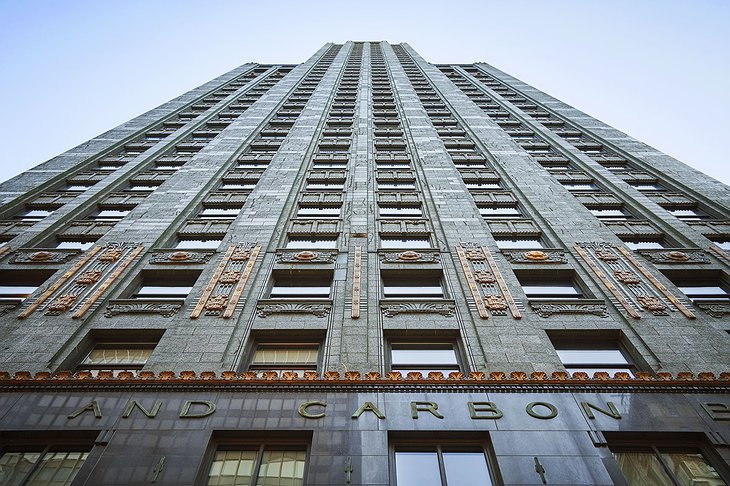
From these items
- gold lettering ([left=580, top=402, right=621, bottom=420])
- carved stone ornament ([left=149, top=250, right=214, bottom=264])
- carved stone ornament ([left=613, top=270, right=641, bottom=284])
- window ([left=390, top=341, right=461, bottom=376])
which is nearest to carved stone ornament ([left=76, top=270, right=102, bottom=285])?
carved stone ornament ([left=149, top=250, right=214, bottom=264])

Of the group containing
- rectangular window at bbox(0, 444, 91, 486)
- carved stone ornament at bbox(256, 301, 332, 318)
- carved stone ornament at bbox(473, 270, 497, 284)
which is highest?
carved stone ornament at bbox(473, 270, 497, 284)

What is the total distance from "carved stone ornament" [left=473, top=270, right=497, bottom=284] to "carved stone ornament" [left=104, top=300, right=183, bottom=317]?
978 centimetres

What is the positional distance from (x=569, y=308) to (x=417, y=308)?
481 centimetres

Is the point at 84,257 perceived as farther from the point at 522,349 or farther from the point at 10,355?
the point at 522,349

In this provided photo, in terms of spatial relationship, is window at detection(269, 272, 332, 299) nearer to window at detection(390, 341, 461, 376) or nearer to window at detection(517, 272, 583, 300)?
window at detection(390, 341, 461, 376)

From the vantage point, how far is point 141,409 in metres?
10.4

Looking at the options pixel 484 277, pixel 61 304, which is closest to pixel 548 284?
pixel 484 277

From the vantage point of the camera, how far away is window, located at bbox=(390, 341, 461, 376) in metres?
13.3

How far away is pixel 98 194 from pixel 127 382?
52.1 feet

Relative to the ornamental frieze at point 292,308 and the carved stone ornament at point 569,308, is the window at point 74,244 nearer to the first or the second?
the ornamental frieze at point 292,308

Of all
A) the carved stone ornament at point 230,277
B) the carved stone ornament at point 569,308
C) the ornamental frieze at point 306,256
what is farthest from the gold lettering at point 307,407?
the carved stone ornament at point 569,308

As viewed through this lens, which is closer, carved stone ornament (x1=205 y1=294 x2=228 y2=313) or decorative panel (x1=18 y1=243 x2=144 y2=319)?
decorative panel (x1=18 y1=243 x2=144 y2=319)

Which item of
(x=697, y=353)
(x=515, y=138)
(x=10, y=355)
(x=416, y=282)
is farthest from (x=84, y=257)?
(x=515, y=138)

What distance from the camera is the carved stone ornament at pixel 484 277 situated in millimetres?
16156
